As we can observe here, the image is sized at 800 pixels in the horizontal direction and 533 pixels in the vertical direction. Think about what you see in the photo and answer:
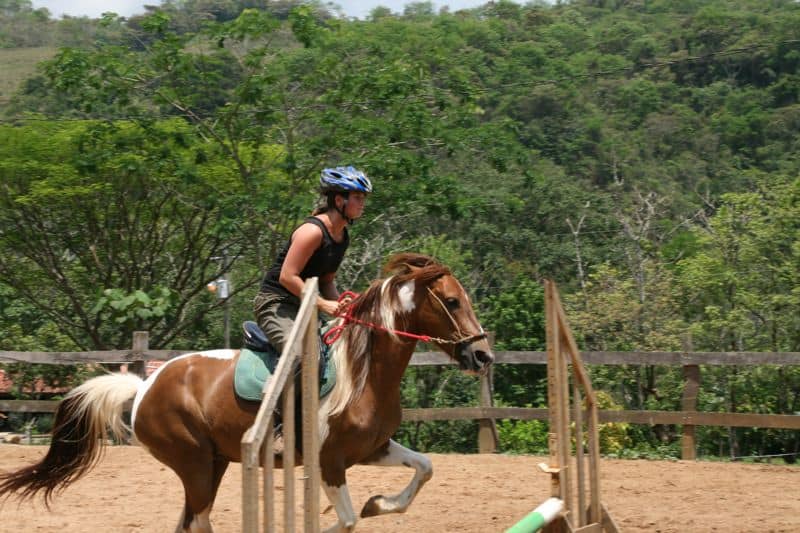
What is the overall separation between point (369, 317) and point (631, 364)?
6.97 meters

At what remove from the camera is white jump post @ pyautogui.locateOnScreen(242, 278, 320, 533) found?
3828mm

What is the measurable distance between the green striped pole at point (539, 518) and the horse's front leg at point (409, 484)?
2.51 ft

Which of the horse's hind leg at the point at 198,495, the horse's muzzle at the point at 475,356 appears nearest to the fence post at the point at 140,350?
the horse's hind leg at the point at 198,495

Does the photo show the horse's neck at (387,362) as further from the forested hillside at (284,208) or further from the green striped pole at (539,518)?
the forested hillside at (284,208)

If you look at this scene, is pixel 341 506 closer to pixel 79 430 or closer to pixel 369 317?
pixel 369 317

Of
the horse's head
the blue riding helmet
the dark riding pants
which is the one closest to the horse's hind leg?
the dark riding pants

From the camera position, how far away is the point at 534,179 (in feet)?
56.4

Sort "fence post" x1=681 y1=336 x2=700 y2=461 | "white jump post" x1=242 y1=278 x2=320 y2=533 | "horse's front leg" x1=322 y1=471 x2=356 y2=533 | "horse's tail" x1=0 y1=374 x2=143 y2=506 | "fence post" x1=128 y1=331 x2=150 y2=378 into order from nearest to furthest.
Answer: "white jump post" x1=242 y1=278 x2=320 y2=533
"horse's front leg" x1=322 y1=471 x2=356 y2=533
"horse's tail" x1=0 y1=374 x2=143 y2=506
"fence post" x1=681 y1=336 x2=700 y2=461
"fence post" x1=128 y1=331 x2=150 y2=378

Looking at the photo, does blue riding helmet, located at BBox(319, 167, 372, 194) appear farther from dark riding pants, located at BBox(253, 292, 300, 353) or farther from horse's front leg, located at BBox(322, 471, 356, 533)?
horse's front leg, located at BBox(322, 471, 356, 533)

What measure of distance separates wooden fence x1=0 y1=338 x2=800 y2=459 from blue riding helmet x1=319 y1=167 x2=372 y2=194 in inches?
249

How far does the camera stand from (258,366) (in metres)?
6.21

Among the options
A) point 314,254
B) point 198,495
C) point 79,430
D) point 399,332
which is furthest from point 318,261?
point 79,430

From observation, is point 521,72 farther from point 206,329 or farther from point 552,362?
point 552,362

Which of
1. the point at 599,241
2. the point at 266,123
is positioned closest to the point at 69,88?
the point at 266,123
